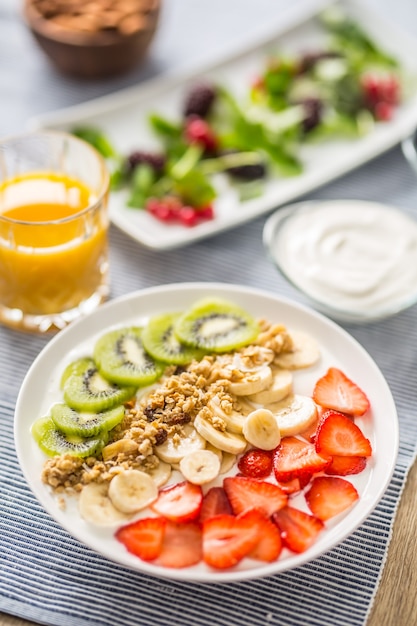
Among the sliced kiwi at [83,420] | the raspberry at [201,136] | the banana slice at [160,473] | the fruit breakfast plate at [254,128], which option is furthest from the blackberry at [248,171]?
the banana slice at [160,473]

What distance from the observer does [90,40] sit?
259 cm

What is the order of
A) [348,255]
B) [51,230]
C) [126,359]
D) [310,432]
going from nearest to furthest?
[310,432], [126,359], [51,230], [348,255]

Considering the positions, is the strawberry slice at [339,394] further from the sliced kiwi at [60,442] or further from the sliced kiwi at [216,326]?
the sliced kiwi at [60,442]

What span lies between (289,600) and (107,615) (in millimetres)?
332

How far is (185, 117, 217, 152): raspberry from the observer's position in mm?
2426

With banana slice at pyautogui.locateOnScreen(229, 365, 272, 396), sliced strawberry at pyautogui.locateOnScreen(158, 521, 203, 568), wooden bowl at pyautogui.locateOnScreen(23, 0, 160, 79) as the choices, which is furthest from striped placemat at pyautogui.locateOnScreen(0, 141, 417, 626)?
wooden bowl at pyautogui.locateOnScreen(23, 0, 160, 79)

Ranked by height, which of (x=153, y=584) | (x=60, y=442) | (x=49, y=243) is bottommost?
(x=153, y=584)

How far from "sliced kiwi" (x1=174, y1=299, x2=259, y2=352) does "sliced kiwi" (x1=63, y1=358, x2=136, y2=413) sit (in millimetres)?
189

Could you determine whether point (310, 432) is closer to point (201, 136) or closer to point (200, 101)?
point (201, 136)

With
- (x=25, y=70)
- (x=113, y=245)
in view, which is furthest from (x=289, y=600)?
(x=25, y=70)

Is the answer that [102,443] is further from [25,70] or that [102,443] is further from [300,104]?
[25,70]

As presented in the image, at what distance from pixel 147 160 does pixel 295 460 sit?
1.16 meters

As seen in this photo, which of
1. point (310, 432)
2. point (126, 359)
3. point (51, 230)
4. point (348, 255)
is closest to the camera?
point (310, 432)

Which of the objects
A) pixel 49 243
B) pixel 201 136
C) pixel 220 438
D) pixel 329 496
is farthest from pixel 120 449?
pixel 201 136
